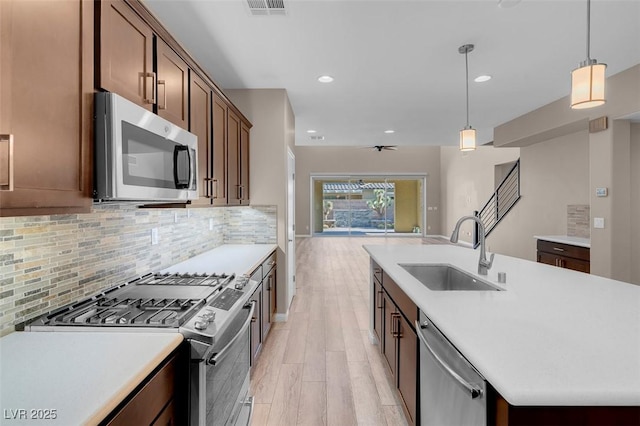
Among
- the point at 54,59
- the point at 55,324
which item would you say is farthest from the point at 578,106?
the point at 55,324

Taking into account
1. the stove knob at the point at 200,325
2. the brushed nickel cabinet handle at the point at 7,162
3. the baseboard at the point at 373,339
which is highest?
the brushed nickel cabinet handle at the point at 7,162

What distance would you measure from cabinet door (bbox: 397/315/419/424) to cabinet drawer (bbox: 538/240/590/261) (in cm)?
362

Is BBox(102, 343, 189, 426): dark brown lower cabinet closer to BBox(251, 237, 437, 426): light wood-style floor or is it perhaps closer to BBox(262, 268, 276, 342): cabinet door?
BBox(251, 237, 437, 426): light wood-style floor

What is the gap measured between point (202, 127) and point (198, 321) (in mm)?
1582

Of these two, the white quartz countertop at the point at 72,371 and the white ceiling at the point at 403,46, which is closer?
the white quartz countertop at the point at 72,371

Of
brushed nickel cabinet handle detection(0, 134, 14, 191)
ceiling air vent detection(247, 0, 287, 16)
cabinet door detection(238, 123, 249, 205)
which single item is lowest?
brushed nickel cabinet handle detection(0, 134, 14, 191)

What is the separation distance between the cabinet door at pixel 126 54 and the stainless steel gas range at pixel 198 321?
3.10 ft

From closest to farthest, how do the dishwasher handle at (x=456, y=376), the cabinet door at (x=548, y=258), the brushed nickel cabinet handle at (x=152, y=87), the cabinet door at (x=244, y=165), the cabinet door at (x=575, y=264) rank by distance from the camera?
the dishwasher handle at (x=456, y=376)
the brushed nickel cabinet handle at (x=152, y=87)
the cabinet door at (x=244, y=165)
the cabinet door at (x=575, y=264)
the cabinet door at (x=548, y=258)

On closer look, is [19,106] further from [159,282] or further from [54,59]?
[159,282]

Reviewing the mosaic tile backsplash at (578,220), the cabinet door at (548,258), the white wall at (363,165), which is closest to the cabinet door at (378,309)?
the cabinet door at (548,258)

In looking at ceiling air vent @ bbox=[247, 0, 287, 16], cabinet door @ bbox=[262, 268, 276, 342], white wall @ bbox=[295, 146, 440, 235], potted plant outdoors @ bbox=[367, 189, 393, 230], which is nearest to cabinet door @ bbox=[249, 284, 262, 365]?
cabinet door @ bbox=[262, 268, 276, 342]

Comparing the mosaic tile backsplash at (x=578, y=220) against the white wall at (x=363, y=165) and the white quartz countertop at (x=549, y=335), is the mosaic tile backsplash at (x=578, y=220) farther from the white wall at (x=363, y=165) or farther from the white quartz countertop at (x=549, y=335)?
the white wall at (x=363, y=165)

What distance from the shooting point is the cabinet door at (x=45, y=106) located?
0.88 m

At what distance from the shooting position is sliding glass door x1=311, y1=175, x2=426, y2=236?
1266 centimetres
